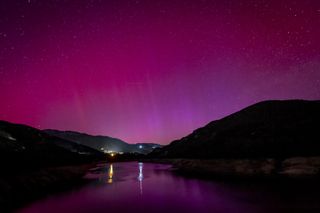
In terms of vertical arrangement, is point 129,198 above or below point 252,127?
below

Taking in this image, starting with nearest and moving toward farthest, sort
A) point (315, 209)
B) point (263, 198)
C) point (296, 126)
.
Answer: point (315, 209), point (263, 198), point (296, 126)

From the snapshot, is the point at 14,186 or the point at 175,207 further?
the point at 14,186

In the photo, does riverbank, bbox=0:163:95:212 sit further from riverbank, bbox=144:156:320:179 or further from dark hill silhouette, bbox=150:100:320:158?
dark hill silhouette, bbox=150:100:320:158

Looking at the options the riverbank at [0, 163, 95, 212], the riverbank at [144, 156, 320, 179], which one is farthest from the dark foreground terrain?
the riverbank at [0, 163, 95, 212]

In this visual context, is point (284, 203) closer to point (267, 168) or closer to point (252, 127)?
point (267, 168)

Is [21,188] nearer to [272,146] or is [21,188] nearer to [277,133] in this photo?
[272,146]

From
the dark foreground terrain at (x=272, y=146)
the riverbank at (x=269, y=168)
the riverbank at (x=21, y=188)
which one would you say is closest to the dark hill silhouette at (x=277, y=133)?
the dark foreground terrain at (x=272, y=146)

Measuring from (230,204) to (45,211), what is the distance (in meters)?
19.5

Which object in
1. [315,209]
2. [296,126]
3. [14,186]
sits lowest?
[315,209]

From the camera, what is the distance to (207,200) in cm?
3434

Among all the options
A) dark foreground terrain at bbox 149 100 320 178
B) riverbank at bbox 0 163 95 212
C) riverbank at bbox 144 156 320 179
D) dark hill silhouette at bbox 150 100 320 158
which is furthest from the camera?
dark hill silhouette at bbox 150 100 320 158

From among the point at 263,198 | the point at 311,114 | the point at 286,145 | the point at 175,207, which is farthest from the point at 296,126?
the point at 175,207

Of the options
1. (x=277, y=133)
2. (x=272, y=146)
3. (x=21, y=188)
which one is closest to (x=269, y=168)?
(x=272, y=146)

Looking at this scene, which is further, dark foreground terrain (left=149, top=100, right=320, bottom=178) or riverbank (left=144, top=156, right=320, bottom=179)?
dark foreground terrain (left=149, top=100, right=320, bottom=178)
